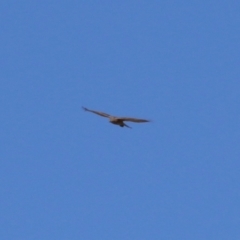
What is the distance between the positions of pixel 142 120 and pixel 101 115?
4.10 meters

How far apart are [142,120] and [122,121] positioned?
2.31 metres

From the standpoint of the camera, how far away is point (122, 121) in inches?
3135

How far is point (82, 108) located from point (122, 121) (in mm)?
3272

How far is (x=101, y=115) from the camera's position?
80938mm

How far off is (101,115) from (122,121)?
185cm

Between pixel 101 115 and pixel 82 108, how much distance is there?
56.9 inches

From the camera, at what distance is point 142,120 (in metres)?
77.6

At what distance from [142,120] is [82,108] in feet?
17.9

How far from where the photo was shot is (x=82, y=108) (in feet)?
268
